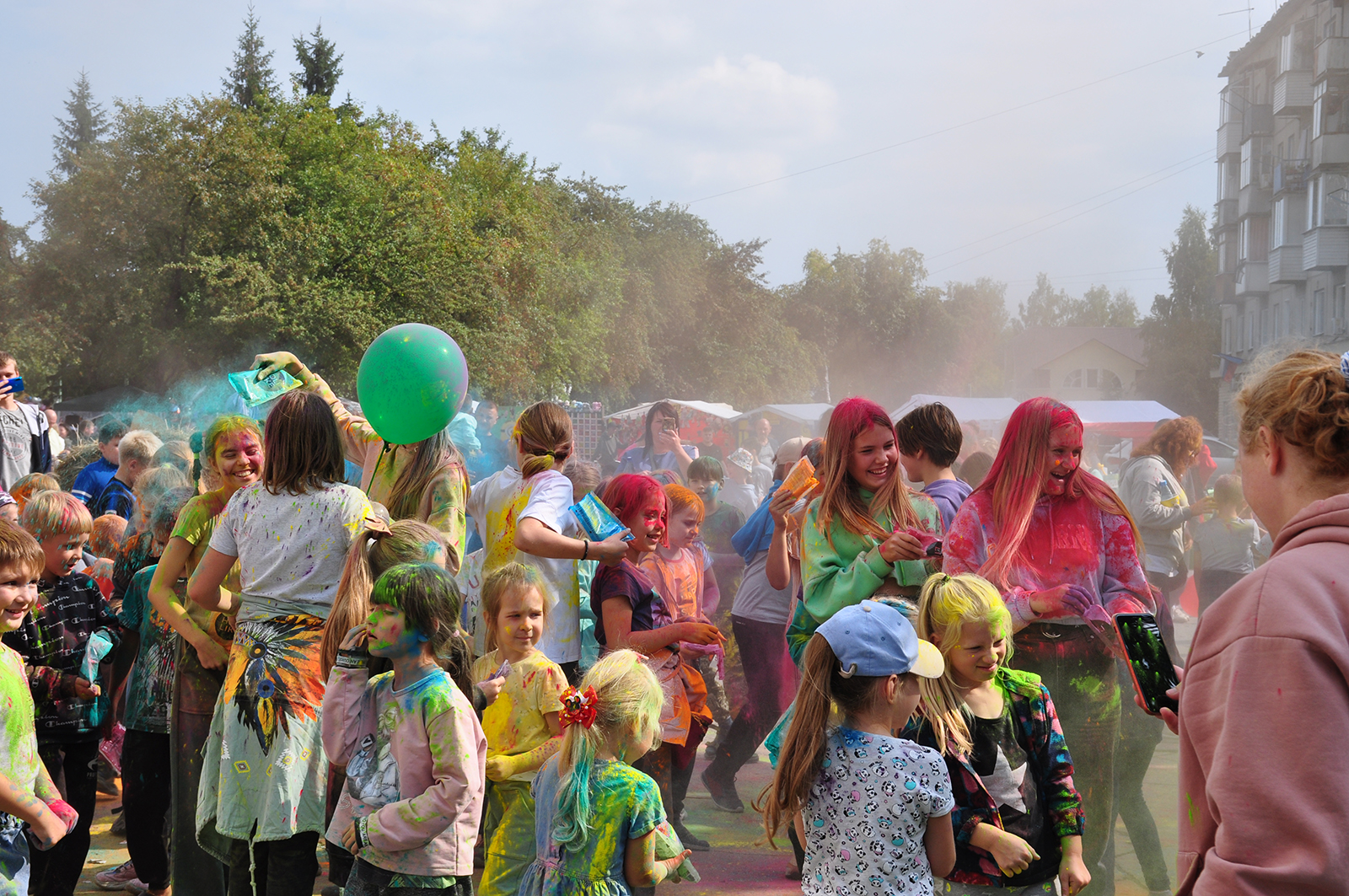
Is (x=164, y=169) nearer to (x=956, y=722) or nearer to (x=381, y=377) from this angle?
(x=381, y=377)

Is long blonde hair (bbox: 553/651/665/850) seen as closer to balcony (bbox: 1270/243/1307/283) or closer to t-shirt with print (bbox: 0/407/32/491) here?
t-shirt with print (bbox: 0/407/32/491)

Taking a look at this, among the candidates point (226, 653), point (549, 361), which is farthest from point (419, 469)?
point (549, 361)

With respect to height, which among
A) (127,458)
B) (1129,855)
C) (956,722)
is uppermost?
(127,458)

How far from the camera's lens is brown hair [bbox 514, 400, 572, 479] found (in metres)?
4.20

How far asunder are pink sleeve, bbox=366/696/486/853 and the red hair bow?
0.27m

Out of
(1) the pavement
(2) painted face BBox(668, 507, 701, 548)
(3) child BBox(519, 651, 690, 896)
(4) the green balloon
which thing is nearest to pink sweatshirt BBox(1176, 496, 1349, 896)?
(3) child BBox(519, 651, 690, 896)

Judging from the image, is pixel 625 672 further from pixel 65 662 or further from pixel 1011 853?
pixel 65 662

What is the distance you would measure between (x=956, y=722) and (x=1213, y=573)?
17.8ft

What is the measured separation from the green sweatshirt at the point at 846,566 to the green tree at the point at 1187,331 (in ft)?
198

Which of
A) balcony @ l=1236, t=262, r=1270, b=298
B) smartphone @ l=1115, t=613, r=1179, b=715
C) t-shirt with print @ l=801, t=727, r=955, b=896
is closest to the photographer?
smartphone @ l=1115, t=613, r=1179, b=715

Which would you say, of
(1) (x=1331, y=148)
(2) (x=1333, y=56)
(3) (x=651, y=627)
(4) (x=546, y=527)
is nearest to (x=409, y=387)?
(4) (x=546, y=527)

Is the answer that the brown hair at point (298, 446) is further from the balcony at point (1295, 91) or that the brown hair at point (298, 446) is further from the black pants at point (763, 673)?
the balcony at point (1295, 91)

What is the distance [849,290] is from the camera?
69.6m

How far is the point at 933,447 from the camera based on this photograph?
4.31 metres
